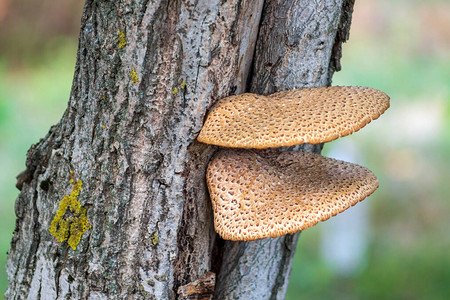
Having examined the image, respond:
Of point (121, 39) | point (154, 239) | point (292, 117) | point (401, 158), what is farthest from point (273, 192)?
point (401, 158)

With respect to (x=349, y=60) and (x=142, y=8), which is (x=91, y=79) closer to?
(x=142, y=8)

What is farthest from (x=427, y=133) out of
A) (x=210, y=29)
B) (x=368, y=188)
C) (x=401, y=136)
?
(x=210, y=29)

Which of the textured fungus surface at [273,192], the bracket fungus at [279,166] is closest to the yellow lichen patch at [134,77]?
the bracket fungus at [279,166]

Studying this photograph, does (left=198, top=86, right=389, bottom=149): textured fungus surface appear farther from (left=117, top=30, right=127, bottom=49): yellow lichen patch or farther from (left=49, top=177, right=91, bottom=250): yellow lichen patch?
(left=49, top=177, right=91, bottom=250): yellow lichen patch

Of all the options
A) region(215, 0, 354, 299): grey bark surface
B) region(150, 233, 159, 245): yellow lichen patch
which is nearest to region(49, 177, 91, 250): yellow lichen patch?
region(150, 233, 159, 245): yellow lichen patch

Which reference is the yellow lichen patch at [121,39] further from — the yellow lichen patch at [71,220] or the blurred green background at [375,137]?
the blurred green background at [375,137]

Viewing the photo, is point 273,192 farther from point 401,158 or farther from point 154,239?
point 401,158
